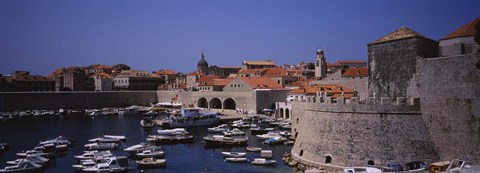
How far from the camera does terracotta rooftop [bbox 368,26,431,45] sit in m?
25.7

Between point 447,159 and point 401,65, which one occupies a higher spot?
point 401,65

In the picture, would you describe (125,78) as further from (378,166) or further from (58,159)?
(378,166)

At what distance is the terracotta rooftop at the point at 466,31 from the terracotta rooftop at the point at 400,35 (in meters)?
6.49

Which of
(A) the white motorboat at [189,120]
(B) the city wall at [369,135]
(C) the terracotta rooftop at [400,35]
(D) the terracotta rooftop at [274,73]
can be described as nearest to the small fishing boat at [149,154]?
(B) the city wall at [369,135]

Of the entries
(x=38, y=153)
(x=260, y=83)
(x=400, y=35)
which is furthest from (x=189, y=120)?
(x=400, y=35)

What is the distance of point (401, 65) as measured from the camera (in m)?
25.8

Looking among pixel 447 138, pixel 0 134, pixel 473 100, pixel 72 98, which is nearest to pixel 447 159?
pixel 447 138

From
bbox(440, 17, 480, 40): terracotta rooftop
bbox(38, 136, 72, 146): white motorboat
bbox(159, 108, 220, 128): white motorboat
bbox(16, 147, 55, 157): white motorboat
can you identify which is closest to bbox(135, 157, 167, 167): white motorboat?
bbox(16, 147, 55, 157): white motorboat

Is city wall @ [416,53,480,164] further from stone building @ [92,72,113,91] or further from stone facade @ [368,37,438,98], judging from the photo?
stone building @ [92,72,113,91]

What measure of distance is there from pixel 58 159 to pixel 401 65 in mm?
27429

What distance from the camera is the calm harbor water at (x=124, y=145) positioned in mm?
30953

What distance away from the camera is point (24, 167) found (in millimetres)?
29156

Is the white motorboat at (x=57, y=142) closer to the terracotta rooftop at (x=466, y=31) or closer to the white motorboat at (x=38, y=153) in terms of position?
the white motorboat at (x=38, y=153)

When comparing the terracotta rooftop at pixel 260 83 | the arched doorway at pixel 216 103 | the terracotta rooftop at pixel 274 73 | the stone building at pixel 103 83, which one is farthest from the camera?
the stone building at pixel 103 83
